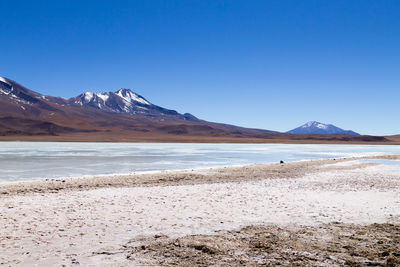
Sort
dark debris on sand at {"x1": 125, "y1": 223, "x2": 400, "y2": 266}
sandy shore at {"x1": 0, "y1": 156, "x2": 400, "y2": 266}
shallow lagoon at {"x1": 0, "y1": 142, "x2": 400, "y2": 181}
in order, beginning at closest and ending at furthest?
dark debris on sand at {"x1": 125, "y1": 223, "x2": 400, "y2": 266}
sandy shore at {"x1": 0, "y1": 156, "x2": 400, "y2": 266}
shallow lagoon at {"x1": 0, "y1": 142, "x2": 400, "y2": 181}

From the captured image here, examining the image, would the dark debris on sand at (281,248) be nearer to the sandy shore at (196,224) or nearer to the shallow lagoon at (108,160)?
the sandy shore at (196,224)

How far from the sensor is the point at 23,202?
352 inches

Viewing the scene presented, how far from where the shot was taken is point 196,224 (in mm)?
7074

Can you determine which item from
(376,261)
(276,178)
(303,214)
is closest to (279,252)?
(376,261)

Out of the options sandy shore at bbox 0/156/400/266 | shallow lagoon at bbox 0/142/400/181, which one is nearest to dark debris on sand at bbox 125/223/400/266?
sandy shore at bbox 0/156/400/266

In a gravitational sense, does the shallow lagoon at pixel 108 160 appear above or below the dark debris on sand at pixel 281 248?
above

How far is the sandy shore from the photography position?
516 cm

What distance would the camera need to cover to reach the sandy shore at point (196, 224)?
5.16 metres

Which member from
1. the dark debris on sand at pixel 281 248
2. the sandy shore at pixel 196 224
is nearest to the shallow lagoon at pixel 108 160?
the sandy shore at pixel 196 224

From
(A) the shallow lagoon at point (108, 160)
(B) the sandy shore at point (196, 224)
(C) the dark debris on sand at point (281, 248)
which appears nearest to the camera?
(C) the dark debris on sand at point (281, 248)

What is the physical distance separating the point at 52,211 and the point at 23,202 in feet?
4.67

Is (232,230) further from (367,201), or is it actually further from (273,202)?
(367,201)

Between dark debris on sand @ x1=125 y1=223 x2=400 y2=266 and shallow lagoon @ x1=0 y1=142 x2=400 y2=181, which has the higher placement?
shallow lagoon @ x1=0 y1=142 x2=400 y2=181

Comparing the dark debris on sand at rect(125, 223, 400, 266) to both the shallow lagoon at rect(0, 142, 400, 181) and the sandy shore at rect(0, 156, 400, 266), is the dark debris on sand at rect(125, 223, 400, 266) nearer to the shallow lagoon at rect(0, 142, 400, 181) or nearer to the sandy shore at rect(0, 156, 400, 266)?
the sandy shore at rect(0, 156, 400, 266)
